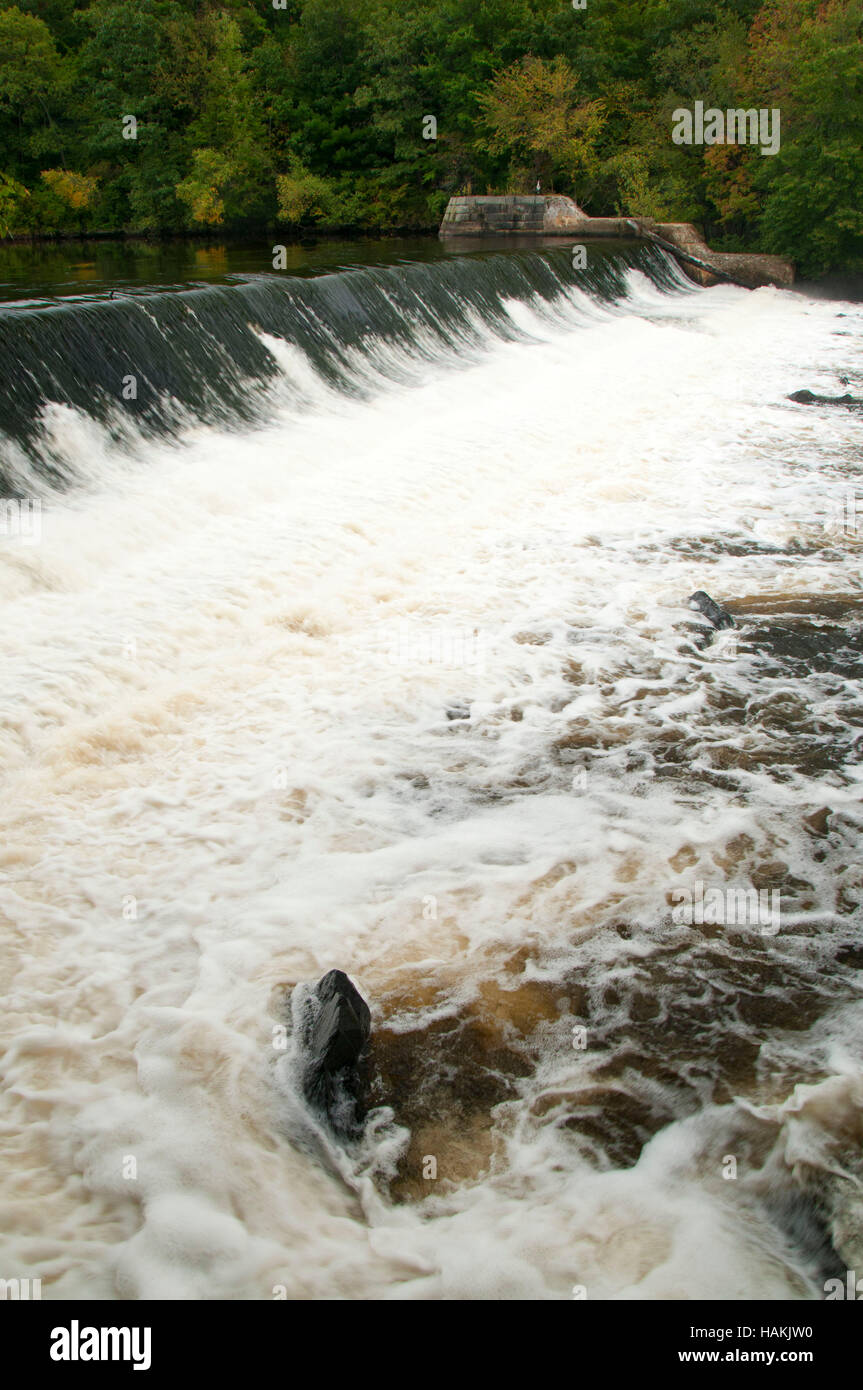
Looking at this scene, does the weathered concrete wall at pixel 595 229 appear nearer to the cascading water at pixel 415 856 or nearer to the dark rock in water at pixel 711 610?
the cascading water at pixel 415 856

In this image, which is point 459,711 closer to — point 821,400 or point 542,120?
point 821,400

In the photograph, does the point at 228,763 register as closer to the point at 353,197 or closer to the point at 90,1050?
the point at 90,1050

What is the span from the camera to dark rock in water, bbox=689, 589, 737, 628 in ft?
19.4

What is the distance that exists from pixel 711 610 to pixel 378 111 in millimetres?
32456

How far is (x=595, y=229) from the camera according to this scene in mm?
25016

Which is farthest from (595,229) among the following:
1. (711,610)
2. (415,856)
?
(415,856)

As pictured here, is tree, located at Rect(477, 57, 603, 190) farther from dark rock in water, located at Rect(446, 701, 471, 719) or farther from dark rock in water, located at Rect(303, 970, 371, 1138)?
dark rock in water, located at Rect(303, 970, 371, 1138)

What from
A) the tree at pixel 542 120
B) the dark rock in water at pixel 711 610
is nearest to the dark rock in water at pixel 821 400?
the dark rock in water at pixel 711 610

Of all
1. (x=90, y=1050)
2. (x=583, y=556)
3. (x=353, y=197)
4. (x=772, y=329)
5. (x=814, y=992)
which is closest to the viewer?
(x=90, y=1050)

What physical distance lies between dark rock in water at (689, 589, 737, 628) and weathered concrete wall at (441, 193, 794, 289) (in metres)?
20.6

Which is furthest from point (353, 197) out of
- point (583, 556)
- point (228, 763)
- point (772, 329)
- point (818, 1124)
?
point (818, 1124)

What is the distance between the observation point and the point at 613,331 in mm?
16703
